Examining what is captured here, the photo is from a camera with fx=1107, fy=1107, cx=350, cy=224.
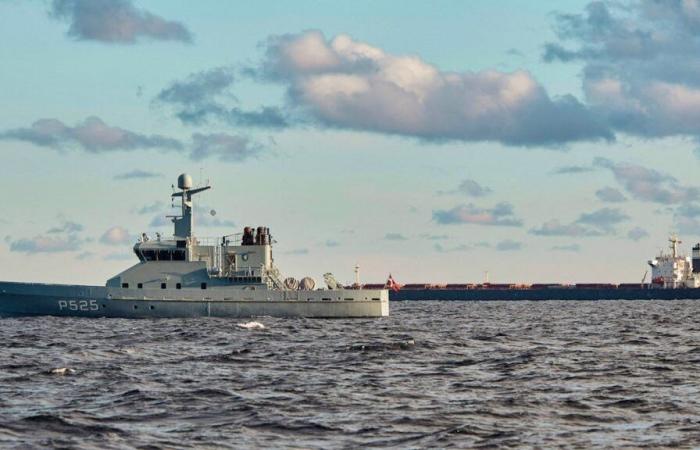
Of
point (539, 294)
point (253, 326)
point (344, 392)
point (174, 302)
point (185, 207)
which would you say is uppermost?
point (185, 207)

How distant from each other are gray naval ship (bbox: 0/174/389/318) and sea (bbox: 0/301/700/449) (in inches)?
709

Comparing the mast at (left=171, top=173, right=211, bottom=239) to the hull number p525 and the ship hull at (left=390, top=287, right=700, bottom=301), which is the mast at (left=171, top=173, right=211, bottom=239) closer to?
the hull number p525

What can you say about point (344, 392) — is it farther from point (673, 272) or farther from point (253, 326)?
point (673, 272)

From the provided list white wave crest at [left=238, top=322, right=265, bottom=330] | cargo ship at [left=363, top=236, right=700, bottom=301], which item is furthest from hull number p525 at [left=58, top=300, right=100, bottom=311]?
cargo ship at [left=363, top=236, right=700, bottom=301]

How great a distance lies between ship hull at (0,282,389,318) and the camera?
7594 cm

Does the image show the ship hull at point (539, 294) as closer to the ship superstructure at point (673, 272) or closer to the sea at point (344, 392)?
the ship superstructure at point (673, 272)

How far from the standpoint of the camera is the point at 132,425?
2667 centimetres

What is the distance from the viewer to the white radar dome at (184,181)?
7994 centimetres

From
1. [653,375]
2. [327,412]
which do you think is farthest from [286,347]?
[327,412]

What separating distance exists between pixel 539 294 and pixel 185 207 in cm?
12830

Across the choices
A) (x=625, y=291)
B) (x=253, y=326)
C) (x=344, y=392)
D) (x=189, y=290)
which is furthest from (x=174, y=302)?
(x=625, y=291)

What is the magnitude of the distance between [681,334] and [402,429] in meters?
42.2

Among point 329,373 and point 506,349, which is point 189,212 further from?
point 329,373

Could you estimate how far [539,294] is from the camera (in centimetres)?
19850
